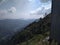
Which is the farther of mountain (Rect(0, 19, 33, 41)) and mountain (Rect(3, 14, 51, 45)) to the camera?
mountain (Rect(0, 19, 33, 41))

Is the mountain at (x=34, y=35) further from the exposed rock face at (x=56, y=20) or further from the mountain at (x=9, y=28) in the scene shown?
the mountain at (x=9, y=28)

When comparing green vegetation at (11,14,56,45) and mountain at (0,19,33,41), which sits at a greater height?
green vegetation at (11,14,56,45)

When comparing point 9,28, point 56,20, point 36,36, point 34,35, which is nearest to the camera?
point 56,20

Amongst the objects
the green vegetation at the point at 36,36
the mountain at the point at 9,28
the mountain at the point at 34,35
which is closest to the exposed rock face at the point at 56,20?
the green vegetation at the point at 36,36

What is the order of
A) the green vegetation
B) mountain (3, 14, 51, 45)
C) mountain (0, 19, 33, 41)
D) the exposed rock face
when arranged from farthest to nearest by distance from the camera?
mountain (0, 19, 33, 41)
mountain (3, 14, 51, 45)
the green vegetation
the exposed rock face

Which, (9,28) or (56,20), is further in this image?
(9,28)

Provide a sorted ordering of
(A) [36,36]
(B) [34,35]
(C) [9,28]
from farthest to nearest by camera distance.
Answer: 1. (C) [9,28]
2. (B) [34,35]
3. (A) [36,36]

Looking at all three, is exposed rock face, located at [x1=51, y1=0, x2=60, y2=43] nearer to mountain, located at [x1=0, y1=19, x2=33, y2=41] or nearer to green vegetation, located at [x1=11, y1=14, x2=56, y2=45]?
green vegetation, located at [x1=11, y1=14, x2=56, y2=45]

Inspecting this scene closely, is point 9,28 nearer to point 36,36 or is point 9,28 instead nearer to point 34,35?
point 34,35

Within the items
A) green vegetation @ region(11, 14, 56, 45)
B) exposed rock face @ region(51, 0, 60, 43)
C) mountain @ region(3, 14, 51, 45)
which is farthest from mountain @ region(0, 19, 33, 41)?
exposed rock face @ region(51, 0, 60, 43)

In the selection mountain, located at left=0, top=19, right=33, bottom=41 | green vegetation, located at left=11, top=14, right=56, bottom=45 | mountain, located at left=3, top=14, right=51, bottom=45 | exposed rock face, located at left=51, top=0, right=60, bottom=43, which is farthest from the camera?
mountain, located at left=0, top=19, right=33, bottom=41

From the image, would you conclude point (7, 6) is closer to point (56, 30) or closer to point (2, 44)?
point (2, 44)

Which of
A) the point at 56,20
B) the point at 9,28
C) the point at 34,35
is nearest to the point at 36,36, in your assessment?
the point at 34,35

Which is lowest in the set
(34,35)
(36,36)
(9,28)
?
(9,28)
